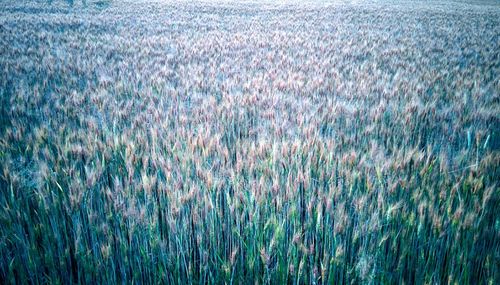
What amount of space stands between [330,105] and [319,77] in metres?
1.68

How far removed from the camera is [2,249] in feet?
4.85

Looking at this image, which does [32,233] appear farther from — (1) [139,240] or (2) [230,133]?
(2) [230,133]

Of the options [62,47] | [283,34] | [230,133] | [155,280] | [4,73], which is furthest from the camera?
[283,34]

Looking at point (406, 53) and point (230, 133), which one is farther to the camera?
point (406, 53)

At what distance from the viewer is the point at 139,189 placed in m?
1.79

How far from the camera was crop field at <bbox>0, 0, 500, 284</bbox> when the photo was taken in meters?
1.47

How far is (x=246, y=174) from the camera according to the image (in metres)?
2.11

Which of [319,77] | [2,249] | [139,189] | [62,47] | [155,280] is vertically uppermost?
[62,47]

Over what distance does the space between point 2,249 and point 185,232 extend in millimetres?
849

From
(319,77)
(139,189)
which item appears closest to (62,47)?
(319,77)

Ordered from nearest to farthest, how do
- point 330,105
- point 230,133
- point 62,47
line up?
point 230,133 < point 330,105 < point 62,47

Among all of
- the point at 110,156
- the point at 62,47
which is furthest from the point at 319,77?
the point at 62,47

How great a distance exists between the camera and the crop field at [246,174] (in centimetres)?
147

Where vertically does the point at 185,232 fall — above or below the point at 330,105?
below
